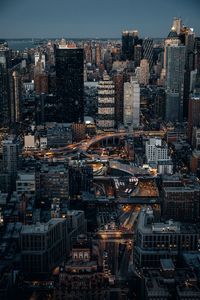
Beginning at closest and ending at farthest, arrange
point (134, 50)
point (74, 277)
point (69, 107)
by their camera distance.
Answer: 1. point (74, 277)
2. point (69, 107)
3. point (134, 50)

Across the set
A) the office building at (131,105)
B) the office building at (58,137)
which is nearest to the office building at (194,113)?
the office building at (131,105)

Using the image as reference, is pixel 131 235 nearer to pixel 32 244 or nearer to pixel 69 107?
pixel 32 244

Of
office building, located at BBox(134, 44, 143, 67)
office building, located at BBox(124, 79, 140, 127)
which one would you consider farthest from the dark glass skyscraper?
office building, located at BBox(134, 44, 143, 67)

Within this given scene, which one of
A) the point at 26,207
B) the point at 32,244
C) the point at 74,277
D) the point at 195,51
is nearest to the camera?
the point at 74,277

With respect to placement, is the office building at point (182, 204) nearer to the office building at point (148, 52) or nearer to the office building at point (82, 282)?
the office building at point (82, 282)

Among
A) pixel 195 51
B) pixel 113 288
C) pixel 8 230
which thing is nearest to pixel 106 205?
pixel 8 230

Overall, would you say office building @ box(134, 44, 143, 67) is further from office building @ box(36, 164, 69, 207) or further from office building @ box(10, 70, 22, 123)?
office building @ box(36, 164, 69, 207)
